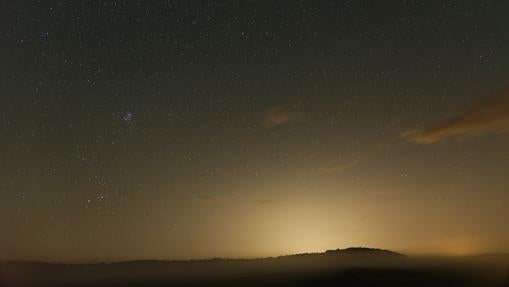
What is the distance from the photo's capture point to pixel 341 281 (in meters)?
78.3

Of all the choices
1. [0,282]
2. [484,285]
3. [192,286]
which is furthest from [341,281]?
[0,282]

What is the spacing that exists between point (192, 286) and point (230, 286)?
10.5 metres

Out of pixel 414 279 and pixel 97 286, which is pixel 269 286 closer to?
pixel 414 279

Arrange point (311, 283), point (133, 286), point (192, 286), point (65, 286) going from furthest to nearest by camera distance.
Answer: point (65, 286), point (133, 286), point (192, 286), point (311, 283)

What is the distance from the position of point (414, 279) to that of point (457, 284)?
9.23 meters

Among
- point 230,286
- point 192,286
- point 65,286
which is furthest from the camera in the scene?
point 65,286

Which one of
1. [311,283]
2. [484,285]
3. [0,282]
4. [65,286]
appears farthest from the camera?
[65,286]

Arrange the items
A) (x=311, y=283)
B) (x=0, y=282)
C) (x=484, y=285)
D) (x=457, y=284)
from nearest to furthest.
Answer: (x=0, y=282)
(x=484, y=285)
(x=457, y=284)
(x=311, y=283)

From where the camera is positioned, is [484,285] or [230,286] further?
[230,286]

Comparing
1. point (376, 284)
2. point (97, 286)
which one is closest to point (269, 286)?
point (376, 284)

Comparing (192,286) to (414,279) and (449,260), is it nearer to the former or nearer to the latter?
(414,279)

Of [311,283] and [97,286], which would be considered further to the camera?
[97,286]

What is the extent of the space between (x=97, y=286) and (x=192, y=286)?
131 feet

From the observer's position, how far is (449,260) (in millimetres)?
133500
